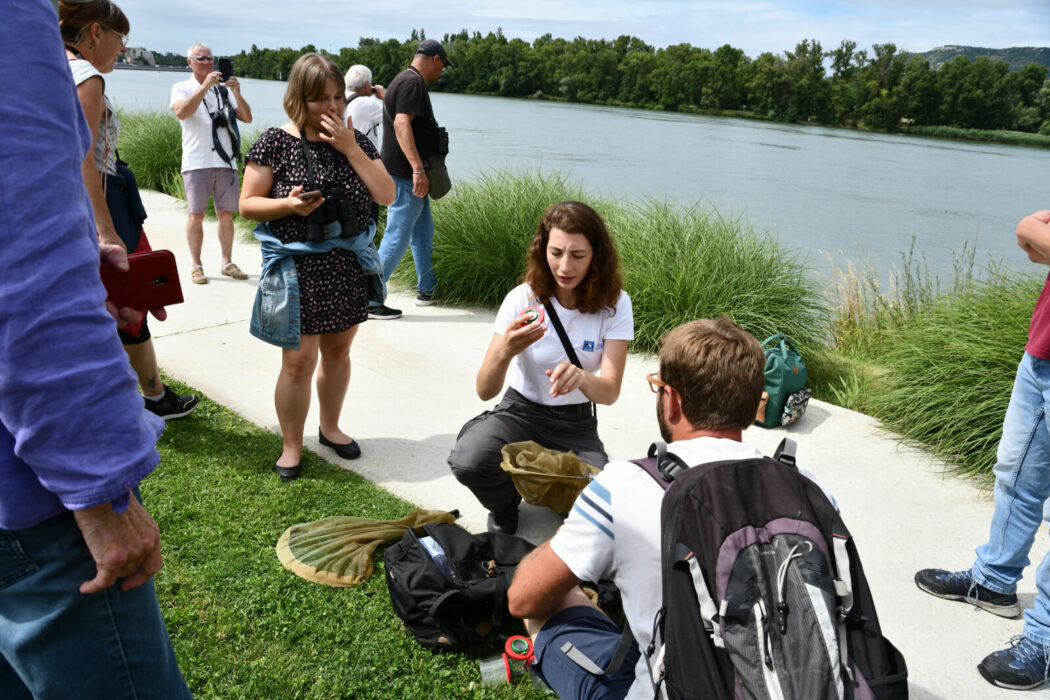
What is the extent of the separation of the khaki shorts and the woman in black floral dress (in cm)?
377

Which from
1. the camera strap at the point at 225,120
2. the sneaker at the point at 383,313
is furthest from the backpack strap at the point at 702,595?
the camera strap at the point at 225,120

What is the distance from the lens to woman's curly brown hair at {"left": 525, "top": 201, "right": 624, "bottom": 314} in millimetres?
3150

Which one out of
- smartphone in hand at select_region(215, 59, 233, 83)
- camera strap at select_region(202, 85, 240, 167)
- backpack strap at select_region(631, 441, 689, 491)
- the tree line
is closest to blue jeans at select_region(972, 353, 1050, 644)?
backpack strap at select_region(631, 441, 689, 491)

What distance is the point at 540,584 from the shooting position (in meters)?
1.99

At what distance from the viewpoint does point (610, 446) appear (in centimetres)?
410

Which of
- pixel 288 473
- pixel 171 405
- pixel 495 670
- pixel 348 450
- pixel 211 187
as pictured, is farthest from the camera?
pixel 211 187

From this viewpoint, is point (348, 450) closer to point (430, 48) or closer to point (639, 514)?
point (639, 514)

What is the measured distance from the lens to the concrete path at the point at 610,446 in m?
2.80

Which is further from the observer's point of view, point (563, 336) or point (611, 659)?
point (563, 336)

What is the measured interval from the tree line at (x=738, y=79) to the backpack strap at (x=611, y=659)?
49.0 ft

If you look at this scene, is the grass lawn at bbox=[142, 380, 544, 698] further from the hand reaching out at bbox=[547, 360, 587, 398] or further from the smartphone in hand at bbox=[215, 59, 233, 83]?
the smartphone in hand at bbox=[215, 59, 233, 83]

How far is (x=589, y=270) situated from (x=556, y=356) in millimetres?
396

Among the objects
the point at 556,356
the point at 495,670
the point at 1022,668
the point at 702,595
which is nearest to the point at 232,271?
the point at 556,356

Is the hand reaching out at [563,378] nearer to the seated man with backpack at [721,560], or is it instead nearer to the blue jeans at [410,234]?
the seated man with backpack at [721,560]
